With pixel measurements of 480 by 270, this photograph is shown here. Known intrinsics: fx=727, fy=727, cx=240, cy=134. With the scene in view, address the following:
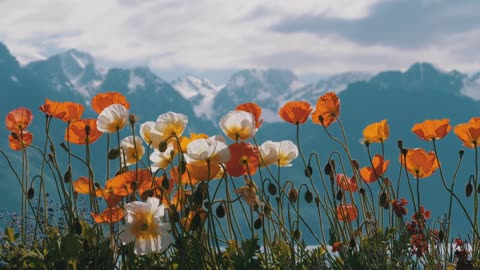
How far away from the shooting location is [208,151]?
2.38 meters

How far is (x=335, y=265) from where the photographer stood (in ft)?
9.21

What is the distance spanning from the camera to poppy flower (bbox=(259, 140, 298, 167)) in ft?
9.26

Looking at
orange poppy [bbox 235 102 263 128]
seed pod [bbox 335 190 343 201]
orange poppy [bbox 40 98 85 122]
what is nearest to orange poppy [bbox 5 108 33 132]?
orange poppy [bbox 40 98 85 122]

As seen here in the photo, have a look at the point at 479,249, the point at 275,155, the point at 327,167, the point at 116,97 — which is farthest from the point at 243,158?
the point at 479,249

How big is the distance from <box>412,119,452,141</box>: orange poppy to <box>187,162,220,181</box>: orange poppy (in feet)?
3.15

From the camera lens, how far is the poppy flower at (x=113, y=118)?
274cm

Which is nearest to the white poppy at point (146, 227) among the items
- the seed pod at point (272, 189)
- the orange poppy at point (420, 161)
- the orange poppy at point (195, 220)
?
the orange poppy at point (195, 220)

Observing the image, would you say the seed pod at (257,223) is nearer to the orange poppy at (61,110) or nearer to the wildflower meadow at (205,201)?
the wildflower meadow at (205,201)

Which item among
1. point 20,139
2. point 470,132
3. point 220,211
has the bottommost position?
point 220,211

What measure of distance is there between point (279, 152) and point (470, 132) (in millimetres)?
773

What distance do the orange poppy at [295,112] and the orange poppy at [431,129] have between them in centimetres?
44

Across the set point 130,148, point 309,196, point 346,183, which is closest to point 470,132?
point 346,183

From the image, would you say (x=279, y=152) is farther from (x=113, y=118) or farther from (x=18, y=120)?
(x=18, y=120)

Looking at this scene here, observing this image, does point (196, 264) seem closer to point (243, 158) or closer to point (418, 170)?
point (243, 158)
